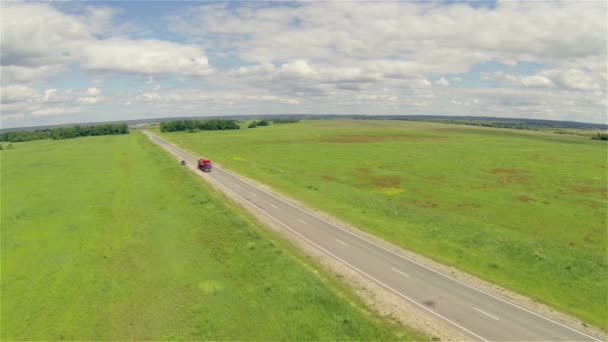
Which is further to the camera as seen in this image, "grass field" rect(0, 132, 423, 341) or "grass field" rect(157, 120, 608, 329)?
"grass field" rect(157, 120, 608, 329)

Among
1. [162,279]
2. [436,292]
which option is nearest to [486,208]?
[436,292]

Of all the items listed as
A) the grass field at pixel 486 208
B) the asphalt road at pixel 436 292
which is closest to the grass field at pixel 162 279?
the asphalt road at pixel 436 292

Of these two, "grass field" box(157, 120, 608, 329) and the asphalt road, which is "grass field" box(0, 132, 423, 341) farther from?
"grass field" box(157, 120, 608, 329)

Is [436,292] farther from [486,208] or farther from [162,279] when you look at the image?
[486,208]

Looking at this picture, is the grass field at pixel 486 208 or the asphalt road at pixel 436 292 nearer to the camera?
the asphalt road at pixel 436 292

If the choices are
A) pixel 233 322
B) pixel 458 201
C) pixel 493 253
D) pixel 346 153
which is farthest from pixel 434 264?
pixel 346 153

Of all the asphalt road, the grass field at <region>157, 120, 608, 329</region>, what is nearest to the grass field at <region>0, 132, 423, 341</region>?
the asphalt road

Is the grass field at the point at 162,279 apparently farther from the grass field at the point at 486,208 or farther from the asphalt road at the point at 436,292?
the grass field at the point at 486,208
